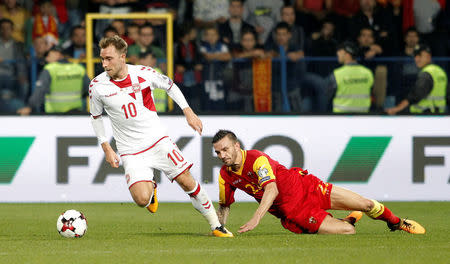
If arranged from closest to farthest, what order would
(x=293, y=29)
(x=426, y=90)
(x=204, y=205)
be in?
(x=204, y=205) < (x=426, y=90) < (x=293, y=29)

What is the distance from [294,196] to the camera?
926 cm

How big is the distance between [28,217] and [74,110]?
2809 mm

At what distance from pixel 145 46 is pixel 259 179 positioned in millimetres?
6757

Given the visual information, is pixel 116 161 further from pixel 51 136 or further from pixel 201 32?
pixel 201 32

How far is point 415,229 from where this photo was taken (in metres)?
9.36

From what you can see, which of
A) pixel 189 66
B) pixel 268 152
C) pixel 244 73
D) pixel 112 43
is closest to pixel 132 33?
pixel 189 66

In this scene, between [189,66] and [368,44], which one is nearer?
[189,66]

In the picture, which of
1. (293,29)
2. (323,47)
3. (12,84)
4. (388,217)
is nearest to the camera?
(388,217)

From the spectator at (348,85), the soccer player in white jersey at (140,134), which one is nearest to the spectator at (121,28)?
the spectator at (348,85)

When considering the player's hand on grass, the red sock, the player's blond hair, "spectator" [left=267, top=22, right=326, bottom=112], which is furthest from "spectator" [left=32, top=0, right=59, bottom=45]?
the player's hand on grass

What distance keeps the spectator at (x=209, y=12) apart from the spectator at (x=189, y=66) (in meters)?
0.26

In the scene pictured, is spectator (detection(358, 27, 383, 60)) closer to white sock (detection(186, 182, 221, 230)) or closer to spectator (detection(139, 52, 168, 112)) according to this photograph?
spectator (detection(139, 52, 168, 112))

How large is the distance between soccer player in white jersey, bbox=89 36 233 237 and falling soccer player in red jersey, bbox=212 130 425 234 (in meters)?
0.28

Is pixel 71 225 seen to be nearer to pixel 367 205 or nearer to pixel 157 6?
pixel 367 205
